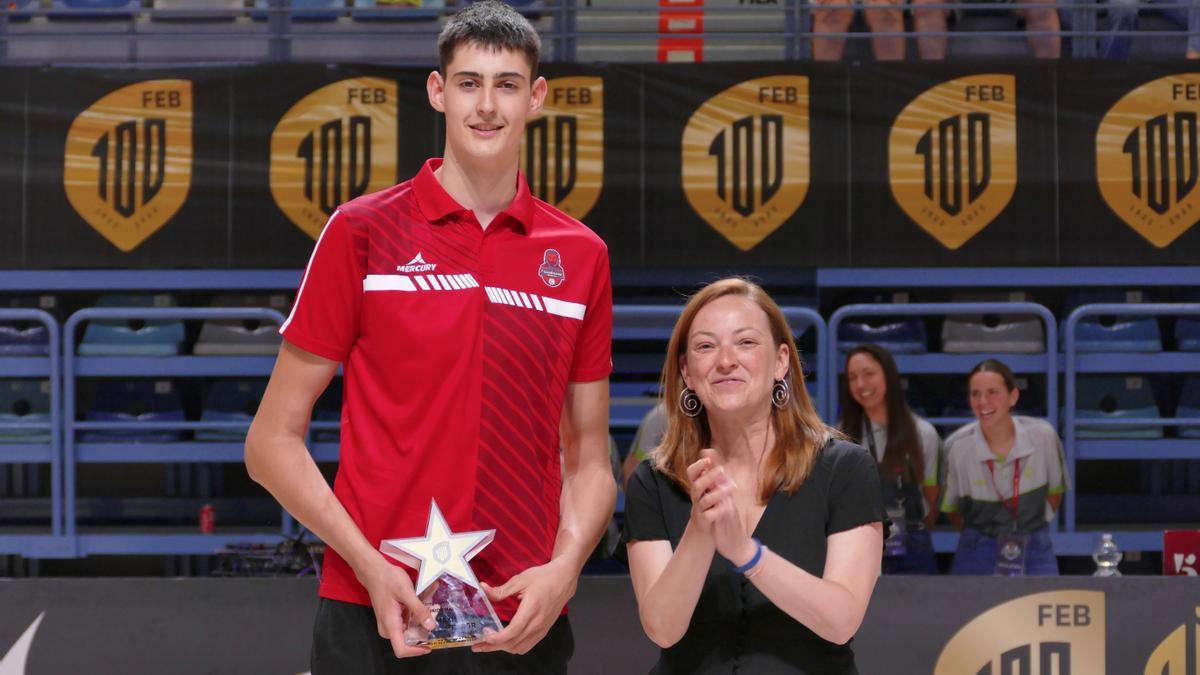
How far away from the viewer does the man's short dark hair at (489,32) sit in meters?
2.53

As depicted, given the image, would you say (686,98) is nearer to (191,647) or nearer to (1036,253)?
(1036,253)

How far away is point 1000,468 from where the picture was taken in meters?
7.14

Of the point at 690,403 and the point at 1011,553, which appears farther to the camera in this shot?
the point at 1011,553

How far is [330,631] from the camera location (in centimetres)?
251

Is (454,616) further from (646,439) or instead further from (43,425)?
(43,425)

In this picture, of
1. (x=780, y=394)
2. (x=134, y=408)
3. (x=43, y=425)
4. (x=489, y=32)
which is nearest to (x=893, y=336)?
(x=134, y=408)

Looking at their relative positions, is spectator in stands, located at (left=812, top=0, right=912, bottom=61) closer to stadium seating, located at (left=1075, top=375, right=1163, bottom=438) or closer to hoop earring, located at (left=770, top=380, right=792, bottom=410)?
stadium seating, located at (left=1075, top=375, right=1163, bottom=438)

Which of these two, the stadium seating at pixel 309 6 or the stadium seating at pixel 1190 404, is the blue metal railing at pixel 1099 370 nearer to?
the stadium seating at pixel 1190 404

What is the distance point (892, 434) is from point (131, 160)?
17.7 ft

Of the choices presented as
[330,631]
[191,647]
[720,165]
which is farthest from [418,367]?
[720,165]

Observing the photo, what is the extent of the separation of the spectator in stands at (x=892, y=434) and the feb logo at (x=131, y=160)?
15.6 ft

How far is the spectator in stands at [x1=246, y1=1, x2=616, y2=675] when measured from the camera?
2471 mm

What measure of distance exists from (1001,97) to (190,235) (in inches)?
211

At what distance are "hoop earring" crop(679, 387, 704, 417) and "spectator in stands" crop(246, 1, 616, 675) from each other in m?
0.50
